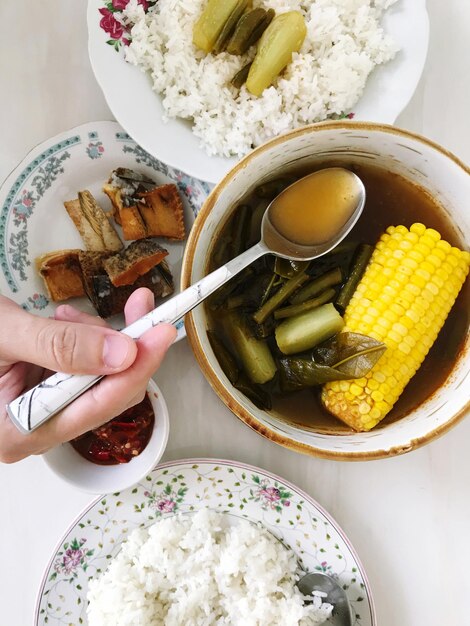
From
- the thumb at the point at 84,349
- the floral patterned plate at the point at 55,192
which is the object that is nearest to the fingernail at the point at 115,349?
the thumb at the point at 84,349

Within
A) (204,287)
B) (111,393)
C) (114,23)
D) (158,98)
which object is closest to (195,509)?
(111,393)

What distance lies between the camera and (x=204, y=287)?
105 cm

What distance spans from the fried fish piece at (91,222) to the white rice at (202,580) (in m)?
0.66

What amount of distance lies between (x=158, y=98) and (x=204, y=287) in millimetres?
516

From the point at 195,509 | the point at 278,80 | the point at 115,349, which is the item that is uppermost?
the point at 278,80

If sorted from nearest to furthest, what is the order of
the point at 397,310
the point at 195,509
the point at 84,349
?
the point at 84,349 → the point at 397,310 → the point at 195,509

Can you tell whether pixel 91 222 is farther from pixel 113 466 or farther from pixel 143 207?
pixel 113 466

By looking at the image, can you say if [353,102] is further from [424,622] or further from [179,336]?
[424,622]

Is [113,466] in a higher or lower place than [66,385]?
lower

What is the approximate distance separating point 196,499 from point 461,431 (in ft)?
2.17

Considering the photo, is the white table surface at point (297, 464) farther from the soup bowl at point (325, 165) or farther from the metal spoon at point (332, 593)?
the soup bowl at point (325, 165)

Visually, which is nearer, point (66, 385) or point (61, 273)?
point (66, 385)

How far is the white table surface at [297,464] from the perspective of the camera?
1426 mm

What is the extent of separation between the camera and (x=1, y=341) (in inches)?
41.8
